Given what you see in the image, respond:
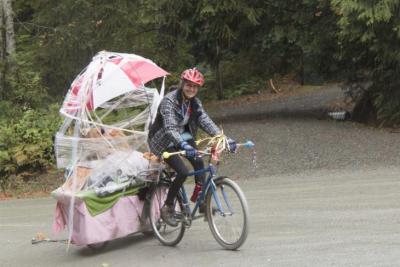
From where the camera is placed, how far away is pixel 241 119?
69.9ft

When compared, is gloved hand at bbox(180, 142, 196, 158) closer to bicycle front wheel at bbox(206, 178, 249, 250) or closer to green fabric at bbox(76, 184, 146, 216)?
bicycle front wheel at bbox(206, 178, 249, 250)

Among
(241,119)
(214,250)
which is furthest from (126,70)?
(241,119)

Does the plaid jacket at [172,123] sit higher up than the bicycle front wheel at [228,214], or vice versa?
the plaid jacket at [172,123]

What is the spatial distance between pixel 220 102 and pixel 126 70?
2313cm

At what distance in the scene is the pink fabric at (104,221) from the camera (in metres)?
7.90

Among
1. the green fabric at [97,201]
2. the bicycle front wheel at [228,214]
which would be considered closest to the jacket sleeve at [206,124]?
the bicycle front wheel at [228,214]

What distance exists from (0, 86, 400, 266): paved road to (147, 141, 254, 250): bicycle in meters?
0.17

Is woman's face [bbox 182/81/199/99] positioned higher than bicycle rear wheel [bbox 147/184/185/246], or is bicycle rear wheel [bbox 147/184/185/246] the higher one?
woman's face [bbox 182/81/199/99]

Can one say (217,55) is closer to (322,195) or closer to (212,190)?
(322,195)

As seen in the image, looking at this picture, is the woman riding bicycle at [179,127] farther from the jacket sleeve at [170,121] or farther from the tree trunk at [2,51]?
the tree trunk at [2,51]

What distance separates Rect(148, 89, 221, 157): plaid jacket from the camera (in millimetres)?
7668

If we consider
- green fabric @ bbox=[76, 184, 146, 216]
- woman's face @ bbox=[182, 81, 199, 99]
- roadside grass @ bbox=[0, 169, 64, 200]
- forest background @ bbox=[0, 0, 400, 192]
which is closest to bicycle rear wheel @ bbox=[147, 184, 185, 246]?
green fabric @ bbox=[76, 184, 146, 216]

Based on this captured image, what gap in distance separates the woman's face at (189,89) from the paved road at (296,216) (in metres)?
1.78

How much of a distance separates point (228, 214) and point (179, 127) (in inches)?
44.8
